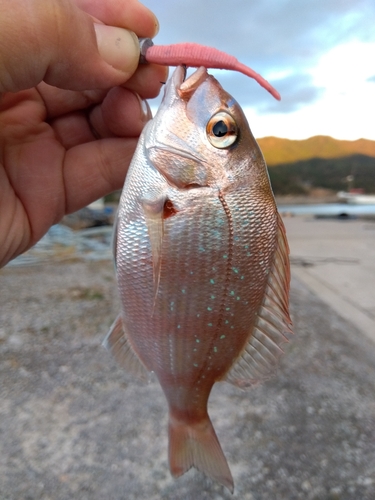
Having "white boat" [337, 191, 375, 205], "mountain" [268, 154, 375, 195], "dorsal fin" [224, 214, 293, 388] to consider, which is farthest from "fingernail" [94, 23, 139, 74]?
"mountain" [268, 154, 375, 195]

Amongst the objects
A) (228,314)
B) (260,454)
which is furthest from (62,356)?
(228,314)

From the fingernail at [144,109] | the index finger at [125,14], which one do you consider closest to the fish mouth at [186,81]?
the index finger at [125,14]

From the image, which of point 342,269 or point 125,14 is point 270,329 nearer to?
point 125,14

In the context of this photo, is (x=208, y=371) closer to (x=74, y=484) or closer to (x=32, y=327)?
(x=74, y=484)

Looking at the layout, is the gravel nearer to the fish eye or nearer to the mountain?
the fish eye

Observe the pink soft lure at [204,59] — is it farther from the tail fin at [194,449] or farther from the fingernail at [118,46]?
the tail fin at [194,449]

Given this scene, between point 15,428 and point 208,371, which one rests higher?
point 208,371
